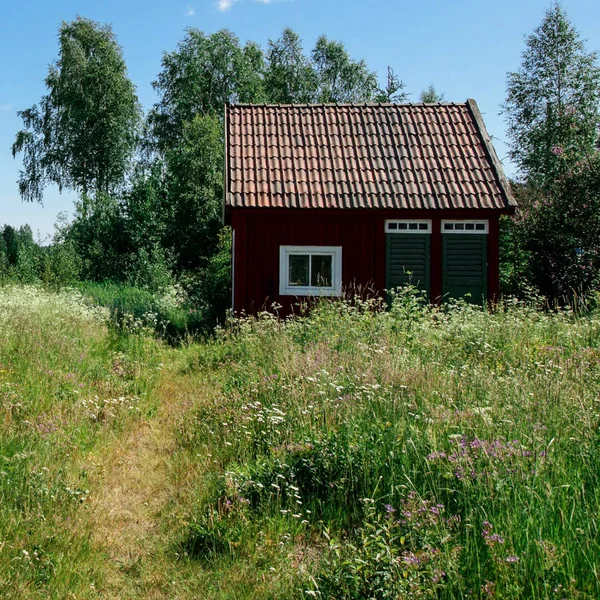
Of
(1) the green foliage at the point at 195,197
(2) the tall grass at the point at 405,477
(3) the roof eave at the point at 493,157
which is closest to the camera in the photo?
(2) the tall grass at the point at 405,477

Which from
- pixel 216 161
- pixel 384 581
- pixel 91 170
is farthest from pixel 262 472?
pixel 91 170

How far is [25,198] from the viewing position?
113 ft

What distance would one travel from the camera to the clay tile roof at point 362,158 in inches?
466

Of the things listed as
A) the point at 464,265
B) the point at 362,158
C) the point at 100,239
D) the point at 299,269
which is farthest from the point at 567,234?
the point at 100,239

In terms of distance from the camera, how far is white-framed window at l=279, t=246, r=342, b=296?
1197cm

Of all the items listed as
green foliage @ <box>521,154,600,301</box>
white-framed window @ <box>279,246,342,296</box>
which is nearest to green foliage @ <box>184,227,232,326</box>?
white-framed window @ <box>279,246,342,296</box>

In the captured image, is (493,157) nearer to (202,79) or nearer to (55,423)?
(55,423)

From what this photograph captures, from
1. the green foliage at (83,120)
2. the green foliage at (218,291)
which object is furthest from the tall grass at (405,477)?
the green foliage at (83,120)

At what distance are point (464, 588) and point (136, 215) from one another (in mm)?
20878

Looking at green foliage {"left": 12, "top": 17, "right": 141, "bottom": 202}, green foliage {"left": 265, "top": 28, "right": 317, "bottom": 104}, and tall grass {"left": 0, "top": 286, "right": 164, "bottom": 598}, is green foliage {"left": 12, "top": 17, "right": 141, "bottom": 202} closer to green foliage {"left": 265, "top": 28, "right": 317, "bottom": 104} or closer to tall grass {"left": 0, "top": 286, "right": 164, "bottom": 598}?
green foliage {"left": 265, "top": 28, "right": 317, "bottom": 104}

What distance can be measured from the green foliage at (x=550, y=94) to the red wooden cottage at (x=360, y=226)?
16.1 m

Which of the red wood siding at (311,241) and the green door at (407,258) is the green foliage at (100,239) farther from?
the green door at (407,258)

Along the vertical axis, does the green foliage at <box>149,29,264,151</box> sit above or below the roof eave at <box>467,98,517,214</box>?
above

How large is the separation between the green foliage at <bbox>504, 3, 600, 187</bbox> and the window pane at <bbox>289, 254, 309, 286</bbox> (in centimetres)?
1808
